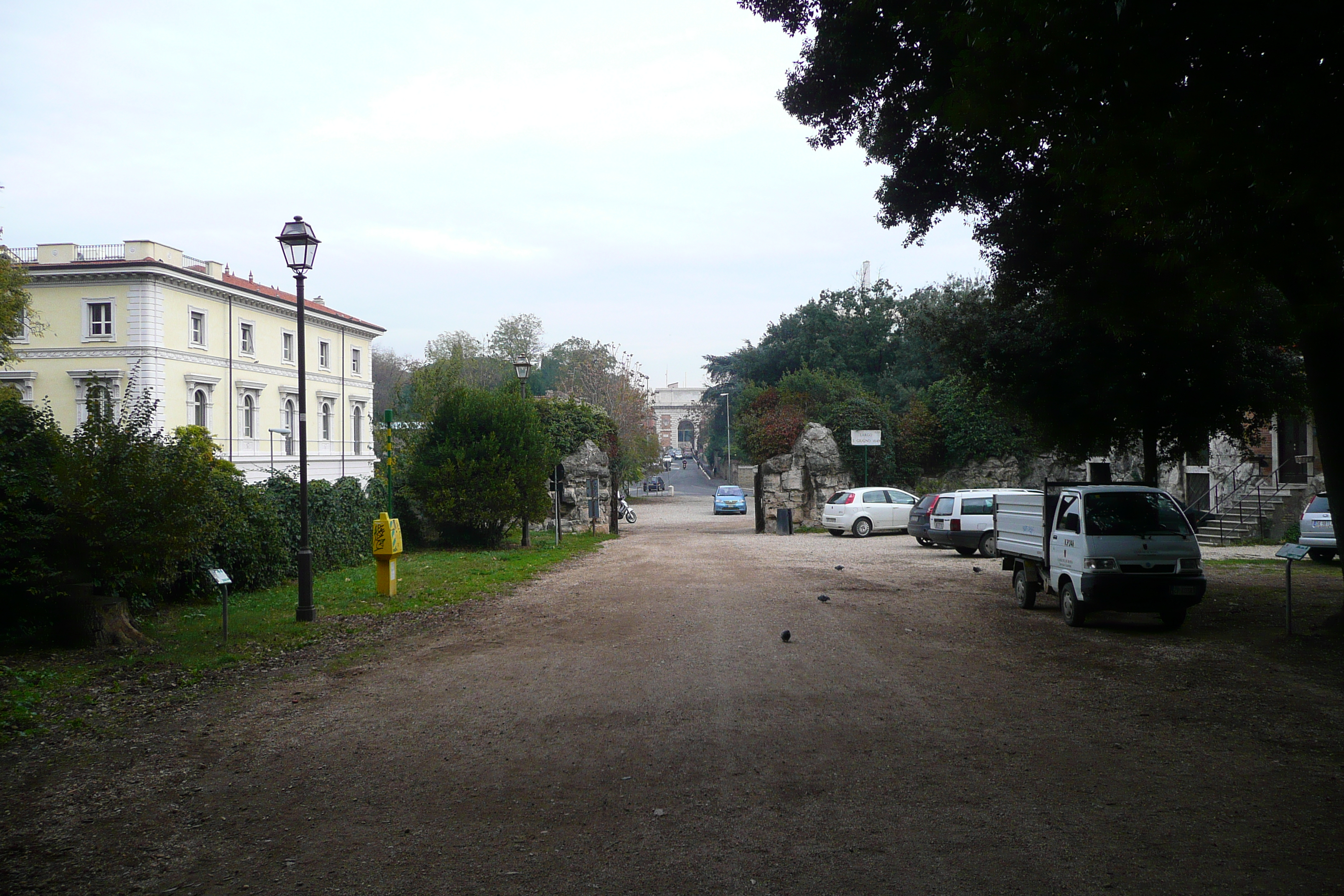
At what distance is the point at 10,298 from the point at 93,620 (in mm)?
17065

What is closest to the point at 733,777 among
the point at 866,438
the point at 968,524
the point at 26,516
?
the point at 26,516

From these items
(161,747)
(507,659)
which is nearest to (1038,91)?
(507,659)

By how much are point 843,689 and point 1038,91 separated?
5516 mm

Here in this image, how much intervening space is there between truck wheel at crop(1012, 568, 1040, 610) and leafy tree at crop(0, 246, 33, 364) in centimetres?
2388

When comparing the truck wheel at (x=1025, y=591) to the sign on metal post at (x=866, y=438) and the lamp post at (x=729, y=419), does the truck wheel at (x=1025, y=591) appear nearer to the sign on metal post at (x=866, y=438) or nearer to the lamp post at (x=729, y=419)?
the sign on metal post at (x=866, y=438)

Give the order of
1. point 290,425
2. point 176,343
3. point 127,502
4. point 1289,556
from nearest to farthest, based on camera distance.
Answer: point 127,502
point 1289,556
point 176,343
point 290,425

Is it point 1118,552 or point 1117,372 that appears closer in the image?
point 1118,552

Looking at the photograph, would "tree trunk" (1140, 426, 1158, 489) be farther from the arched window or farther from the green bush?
the arched window

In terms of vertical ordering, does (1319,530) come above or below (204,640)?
above

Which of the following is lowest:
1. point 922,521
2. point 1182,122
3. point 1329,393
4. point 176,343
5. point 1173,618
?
point 1173,618

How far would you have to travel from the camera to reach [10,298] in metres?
21.8

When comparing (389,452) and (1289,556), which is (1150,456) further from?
(389,452)

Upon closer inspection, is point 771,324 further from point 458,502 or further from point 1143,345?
point 1143,345

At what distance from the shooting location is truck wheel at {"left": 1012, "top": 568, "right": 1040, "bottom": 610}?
12641 mm
